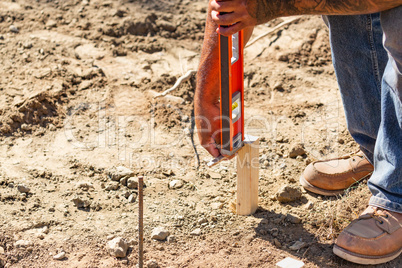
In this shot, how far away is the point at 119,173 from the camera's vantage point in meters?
2.80

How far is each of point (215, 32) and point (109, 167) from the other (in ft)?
3.66

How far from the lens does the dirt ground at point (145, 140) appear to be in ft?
7.72

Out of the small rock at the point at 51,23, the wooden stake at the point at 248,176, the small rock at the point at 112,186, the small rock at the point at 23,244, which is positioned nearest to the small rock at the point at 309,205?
the wooden stake at the point at 248,176

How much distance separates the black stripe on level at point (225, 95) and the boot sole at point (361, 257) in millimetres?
679

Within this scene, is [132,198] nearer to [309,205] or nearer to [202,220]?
[202,220]

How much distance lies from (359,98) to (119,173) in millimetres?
1351

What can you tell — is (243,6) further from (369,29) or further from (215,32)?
(369,29)

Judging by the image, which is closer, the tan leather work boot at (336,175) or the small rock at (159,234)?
the small rock at (159,234)

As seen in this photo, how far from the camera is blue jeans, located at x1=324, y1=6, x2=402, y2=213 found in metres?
2.07

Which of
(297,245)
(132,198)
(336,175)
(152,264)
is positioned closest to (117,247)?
(152,264)

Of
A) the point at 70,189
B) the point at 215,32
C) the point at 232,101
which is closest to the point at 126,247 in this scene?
the point at 70,189

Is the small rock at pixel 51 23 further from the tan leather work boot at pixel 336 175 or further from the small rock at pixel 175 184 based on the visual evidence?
the tan leather work boot at pixel 336 175

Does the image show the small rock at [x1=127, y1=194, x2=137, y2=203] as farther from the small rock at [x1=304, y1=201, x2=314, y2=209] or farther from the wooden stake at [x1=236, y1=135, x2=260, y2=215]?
the small rock at [x1=304, y1=201, x2=314, y2=209]

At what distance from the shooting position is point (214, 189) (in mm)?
2787
